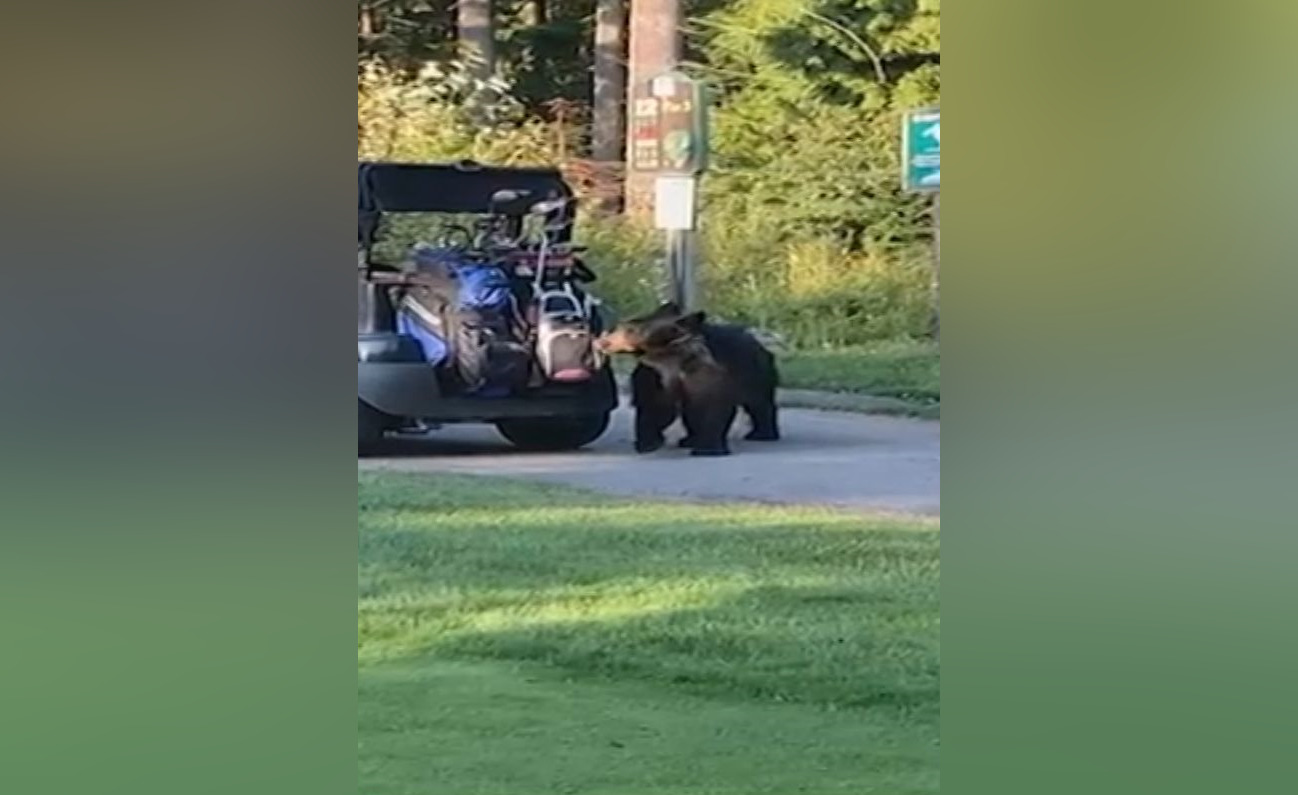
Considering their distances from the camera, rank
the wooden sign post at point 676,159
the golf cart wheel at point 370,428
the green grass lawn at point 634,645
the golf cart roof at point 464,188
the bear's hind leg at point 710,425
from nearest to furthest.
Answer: the green grass lawn at point 634,645
the golf cart wheel at point 370,428
the golf cart roof at point 464,188
the wooden sign post at point 676,159
the bear's hind leg at point 710,425

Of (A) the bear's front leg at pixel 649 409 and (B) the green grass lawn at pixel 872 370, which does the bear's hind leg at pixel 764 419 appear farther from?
(A) the bear's front leg at pixel 649 409

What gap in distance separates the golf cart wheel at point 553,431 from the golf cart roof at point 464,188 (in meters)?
0.58

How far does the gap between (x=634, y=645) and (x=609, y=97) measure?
1475 millimetres

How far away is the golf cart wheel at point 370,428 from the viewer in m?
4.22

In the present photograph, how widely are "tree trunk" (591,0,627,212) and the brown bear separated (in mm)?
364

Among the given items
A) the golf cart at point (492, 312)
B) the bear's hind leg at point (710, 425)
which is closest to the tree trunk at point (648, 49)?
the golf cart at point (492, 312)

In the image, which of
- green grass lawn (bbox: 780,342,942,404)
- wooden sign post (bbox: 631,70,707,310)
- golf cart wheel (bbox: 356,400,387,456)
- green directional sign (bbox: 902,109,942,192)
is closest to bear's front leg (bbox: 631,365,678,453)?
wooden sign post (bbox: 631,70,707,310)

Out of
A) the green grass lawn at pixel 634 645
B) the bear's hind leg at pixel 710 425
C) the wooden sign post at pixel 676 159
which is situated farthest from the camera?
the bear's hind leg at pixel 710 425
